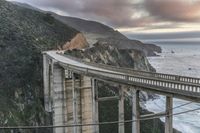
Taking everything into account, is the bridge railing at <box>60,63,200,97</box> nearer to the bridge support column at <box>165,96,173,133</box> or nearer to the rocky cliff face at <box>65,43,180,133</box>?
the bridge support column at <box>165,96,173,133</box>

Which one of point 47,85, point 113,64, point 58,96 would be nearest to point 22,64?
point 47,85

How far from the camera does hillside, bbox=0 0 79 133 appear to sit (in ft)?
166

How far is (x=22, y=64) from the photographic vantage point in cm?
6072

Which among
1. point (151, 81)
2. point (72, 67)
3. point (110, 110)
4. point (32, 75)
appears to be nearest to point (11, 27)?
point (32, 75)

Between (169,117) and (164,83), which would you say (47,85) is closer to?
(164,83)

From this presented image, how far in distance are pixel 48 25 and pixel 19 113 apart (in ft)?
156

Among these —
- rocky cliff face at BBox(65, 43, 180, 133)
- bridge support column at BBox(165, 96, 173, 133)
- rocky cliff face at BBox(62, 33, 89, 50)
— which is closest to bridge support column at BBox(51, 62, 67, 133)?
rocky cliff face at BBox(65, 43, 180, 133)

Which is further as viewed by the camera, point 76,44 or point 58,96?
point 76,44

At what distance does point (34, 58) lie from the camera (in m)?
63.2

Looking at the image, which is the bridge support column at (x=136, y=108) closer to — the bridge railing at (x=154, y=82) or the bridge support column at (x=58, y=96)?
the bridge railing at (x=154, y=82)

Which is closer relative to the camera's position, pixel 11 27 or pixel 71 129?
pixel 71 129

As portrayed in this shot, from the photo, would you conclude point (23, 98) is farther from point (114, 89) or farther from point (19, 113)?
point (114, 89)

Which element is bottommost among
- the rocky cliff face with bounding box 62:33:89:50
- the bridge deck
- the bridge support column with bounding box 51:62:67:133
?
the bridge support column with bounding box 51:62:67:133

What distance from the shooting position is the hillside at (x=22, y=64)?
50.6 meters
